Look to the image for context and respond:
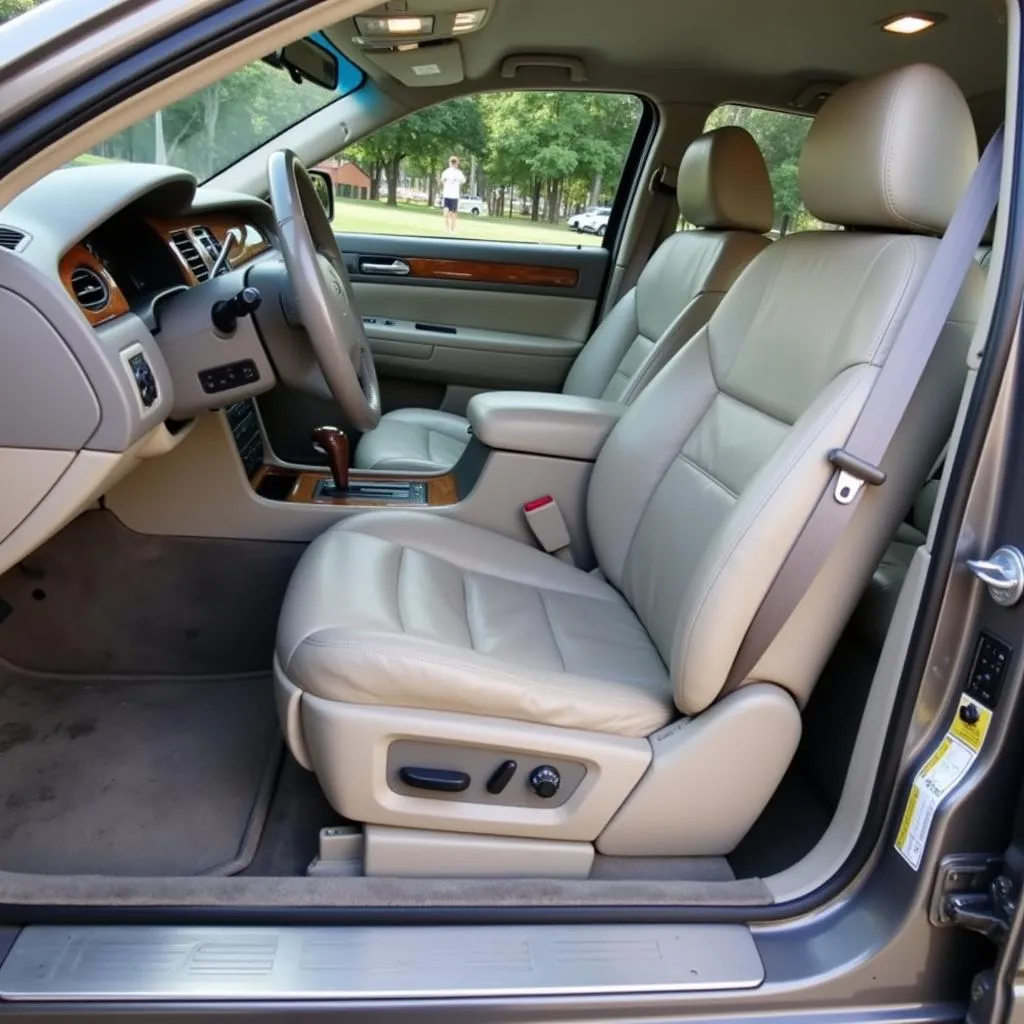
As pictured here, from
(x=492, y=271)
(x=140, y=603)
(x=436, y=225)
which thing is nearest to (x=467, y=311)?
(x=492, y=271)

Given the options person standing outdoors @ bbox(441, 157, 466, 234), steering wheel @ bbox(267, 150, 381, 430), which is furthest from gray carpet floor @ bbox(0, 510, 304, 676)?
person standing outdoors @ bbox(441, 157, 466, 234)

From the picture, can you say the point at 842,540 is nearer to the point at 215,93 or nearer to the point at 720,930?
the point at 720,930

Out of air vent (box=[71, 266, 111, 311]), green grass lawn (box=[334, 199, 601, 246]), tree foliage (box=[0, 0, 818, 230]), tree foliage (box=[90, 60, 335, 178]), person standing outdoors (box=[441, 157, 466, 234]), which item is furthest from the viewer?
green grass lawn (box=[334, 199, 601, 246])

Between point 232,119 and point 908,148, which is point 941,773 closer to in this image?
point 908,148

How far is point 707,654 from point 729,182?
59.0 inches

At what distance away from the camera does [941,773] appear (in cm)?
107

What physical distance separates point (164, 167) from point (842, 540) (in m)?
1.34

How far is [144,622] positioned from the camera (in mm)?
1936

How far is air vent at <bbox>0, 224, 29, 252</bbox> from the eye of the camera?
1.15 metres

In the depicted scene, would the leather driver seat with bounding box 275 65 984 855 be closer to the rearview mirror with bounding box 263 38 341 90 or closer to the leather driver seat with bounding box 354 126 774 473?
the leather driver seat with bounding box 354 126 774 473

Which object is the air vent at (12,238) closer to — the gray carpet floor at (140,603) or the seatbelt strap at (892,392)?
the gray carpet floor at (140,603)

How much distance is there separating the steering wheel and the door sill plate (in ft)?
2.84

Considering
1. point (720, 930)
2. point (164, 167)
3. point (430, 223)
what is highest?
point (164, 167)

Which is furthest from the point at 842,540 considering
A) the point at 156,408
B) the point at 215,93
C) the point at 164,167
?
the point at 215,93
